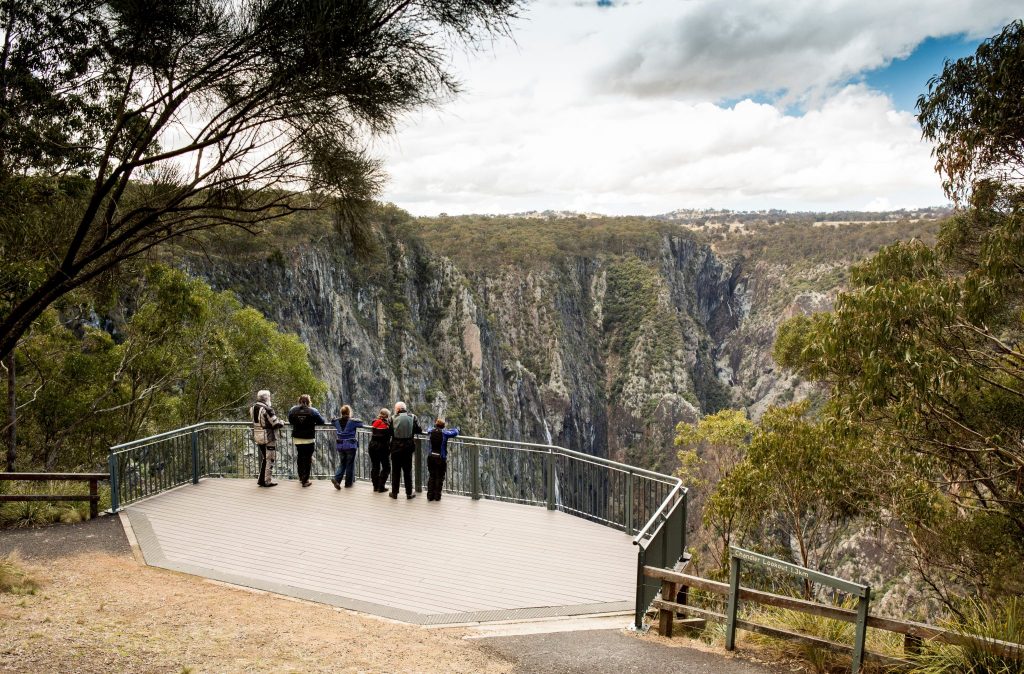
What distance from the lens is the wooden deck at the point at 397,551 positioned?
27.9 ft

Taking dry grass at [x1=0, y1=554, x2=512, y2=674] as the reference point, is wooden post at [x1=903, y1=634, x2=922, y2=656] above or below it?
above

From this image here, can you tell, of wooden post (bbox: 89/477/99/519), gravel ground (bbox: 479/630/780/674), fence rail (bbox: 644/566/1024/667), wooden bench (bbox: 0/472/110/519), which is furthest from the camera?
wooden post (bbox: 89/477/99/519)

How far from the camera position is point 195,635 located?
7.00 m

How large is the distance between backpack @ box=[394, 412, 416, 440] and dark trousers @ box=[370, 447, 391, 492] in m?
0.68

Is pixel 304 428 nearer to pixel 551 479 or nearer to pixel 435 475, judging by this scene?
pixel 435 475

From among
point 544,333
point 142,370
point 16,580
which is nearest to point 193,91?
point 16,580

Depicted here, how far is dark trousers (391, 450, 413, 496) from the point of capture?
12047mm

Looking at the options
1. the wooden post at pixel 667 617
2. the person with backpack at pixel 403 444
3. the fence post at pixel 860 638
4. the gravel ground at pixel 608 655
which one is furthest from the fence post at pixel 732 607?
the person with backpack at pixel 403 444

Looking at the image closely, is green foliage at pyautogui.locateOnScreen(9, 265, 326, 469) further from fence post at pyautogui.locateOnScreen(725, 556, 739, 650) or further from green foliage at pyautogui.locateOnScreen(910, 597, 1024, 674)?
green foliage at pyautogui.locateOnScreen(910, 597, 1024, 674)

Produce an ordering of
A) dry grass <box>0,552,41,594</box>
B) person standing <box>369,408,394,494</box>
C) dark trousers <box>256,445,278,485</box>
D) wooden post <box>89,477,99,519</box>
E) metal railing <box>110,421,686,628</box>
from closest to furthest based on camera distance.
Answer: dry grass <box>0,552,41,594</box> → metal railing <box>110,421,686,628</box> → wooden post <box>89,477,99,519</box> → person standing <box>369,408,394,494</box> → dark trousers <box>256,445,278,485</box>

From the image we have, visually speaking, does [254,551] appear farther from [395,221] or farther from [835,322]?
[395,221]

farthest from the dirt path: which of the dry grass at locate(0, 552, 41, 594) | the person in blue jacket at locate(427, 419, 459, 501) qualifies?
the person in blue jacket at locate(427, 419, 459, 501)

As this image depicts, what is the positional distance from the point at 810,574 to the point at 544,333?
274 ft

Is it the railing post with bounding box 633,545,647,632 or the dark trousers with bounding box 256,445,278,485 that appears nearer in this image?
the railing post with bounding box 633,545,647,632
